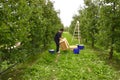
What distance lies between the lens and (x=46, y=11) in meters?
20.1

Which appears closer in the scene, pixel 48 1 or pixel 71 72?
pixel 71 72

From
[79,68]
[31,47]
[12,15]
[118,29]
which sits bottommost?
[79,68]

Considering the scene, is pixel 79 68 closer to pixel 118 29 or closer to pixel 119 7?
pixel 118 29

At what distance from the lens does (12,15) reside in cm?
967

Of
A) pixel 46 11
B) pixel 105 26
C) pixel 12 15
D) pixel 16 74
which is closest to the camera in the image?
pixel 12 15

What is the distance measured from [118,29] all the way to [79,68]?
3997 mm

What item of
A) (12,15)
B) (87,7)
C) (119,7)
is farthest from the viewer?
(87,7)

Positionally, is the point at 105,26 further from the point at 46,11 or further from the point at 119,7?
the point at 46,11

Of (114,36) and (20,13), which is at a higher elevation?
(20,13)

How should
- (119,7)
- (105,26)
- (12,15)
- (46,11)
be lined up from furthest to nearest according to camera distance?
(46,11) → (105,26) → (119,7) → (12,15)

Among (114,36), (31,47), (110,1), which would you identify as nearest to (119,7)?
(110,1)

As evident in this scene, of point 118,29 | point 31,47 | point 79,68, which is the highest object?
point 118,29

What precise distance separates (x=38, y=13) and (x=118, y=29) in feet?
17.2

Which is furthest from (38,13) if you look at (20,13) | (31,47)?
(20,13)
